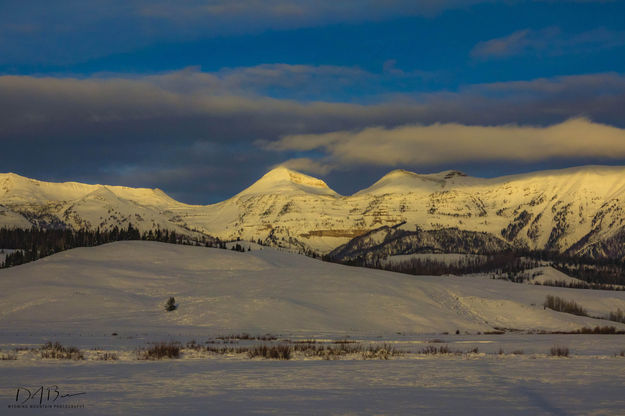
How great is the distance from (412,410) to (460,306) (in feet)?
278

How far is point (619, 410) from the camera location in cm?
1989

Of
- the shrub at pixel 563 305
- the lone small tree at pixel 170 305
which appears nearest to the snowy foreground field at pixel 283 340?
the lone small tree at pixel 170 305

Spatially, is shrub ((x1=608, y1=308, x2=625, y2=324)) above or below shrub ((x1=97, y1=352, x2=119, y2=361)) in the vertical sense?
below

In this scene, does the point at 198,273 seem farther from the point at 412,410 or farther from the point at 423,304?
the point at 412,410

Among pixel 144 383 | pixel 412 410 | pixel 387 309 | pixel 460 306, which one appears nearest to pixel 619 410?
pixel 412 410

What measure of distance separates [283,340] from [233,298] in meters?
33.1

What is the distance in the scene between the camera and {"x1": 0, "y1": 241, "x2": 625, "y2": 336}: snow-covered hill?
3014 inches

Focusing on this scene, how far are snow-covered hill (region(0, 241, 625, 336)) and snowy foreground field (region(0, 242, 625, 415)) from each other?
1.14 ft

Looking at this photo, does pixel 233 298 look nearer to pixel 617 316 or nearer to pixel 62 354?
pixel 62 354

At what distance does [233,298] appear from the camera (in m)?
87.9

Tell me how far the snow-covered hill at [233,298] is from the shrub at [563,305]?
2.50m

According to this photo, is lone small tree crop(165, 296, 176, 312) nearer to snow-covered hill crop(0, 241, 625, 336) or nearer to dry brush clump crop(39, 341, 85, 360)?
snow-covered hill crop(0, 241, 625, 336)

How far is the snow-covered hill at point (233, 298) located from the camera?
251 ft
